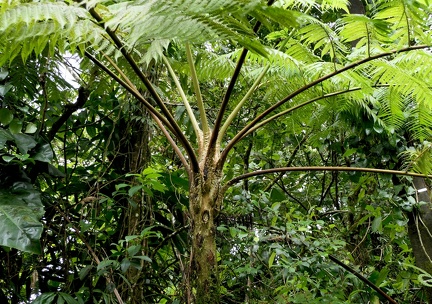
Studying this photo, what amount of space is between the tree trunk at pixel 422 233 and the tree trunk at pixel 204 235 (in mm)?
1027

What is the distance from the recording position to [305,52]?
67.0 inches

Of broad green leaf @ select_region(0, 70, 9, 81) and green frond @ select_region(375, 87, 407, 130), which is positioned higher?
broad green leaf @ select_region(0, 70, 9, 81)

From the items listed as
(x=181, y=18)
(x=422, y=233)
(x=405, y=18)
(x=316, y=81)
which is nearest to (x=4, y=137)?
(x=181, y=18)

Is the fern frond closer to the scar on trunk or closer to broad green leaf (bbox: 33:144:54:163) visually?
the scar on trunk

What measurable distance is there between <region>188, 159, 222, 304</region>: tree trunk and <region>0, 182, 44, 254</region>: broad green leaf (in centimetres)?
49

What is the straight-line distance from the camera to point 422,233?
1.83 m

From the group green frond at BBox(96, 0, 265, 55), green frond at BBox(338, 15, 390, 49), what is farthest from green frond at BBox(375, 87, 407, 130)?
green frond at BBox(96, 0, 265, 55)

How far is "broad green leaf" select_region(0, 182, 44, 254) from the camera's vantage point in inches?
48.6

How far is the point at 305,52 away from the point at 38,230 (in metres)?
1.24

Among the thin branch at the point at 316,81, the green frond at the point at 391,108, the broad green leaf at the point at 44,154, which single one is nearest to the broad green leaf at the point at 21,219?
the broad green leaf at the point at 44,154

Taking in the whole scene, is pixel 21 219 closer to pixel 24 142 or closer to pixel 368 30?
pixel 24 142

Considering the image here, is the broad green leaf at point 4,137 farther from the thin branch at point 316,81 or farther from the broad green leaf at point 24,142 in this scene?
the thin branch at point 316,81

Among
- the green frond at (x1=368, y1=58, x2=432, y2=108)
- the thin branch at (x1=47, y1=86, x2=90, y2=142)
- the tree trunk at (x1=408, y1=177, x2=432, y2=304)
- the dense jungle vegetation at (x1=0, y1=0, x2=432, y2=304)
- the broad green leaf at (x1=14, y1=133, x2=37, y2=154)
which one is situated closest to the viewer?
the dense jungle vegetation at (x1=0, y1=0, x2=432, y2=304)

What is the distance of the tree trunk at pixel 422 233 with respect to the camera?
1788 mm
